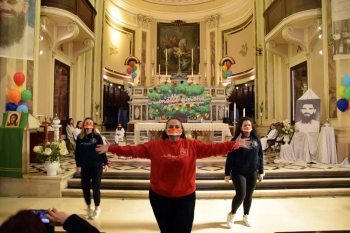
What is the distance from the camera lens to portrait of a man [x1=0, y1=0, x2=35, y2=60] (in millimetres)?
6078

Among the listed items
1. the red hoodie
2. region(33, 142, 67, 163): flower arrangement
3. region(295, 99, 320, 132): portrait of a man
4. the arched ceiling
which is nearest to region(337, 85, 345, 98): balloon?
region(295, 99, 320, 132): portrait of a man

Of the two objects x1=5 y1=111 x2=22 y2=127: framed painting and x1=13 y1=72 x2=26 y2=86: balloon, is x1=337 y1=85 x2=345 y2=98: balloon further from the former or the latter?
x1=13 y1=72 x2=26 y2=86: balloon

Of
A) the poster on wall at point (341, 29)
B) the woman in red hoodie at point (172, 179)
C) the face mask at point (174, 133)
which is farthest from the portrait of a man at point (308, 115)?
the face mask at point (174, 133)

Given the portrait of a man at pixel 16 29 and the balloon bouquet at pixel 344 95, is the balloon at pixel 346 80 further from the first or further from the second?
the portrait of a man at pixel 16 29

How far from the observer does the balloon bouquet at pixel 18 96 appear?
19.8 feet

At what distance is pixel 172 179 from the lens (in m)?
2.67

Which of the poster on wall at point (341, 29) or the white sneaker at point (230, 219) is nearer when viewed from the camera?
the white sneaker at point (230, 219)

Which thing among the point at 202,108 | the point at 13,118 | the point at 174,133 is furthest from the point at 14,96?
the point at 202,108

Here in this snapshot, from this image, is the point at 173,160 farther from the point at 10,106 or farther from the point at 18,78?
the point at 18,78

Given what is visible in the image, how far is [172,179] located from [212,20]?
1693 centimetres

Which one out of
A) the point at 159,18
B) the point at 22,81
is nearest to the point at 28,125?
the point at 22,81

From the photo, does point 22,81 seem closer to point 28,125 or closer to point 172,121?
point 28,125

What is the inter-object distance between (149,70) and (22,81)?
39.8 feet

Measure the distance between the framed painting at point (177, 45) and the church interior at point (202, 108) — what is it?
1.63 metres
